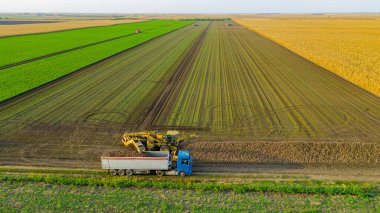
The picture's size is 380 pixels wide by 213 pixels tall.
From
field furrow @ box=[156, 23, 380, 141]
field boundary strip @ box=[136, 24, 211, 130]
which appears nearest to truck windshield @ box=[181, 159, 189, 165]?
field furrow @ box=[156, 23, 380, 141]

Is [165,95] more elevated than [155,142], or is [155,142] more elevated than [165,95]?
[165,95]

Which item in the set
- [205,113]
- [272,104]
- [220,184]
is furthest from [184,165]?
[272,104]

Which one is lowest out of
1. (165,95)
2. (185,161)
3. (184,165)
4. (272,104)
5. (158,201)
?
(158,201)

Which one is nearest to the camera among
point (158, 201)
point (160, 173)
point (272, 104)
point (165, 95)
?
point (158, 201)

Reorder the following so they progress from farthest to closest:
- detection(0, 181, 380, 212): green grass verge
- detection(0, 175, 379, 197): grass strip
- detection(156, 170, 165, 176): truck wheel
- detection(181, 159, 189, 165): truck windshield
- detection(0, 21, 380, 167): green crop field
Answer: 1. detection(0, 21, 380, 167): green crop field
2. detection(156, 170, 165, 176): truck wheel
3. detection(181, 159, 189, 165): truck windshield
4. detection(0, 175, 379, 197): grass strip
5. detection(0, 181, 380, 212): green grass verge

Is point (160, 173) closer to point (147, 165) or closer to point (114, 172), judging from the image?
point (147, 165)

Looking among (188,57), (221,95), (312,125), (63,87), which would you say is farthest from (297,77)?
(63,87)

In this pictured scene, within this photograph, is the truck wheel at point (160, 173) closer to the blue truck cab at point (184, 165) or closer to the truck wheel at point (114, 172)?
the blue truck cab at point (184, 165)

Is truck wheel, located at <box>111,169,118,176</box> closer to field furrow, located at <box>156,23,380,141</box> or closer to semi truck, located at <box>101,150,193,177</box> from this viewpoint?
semi truck, located at <box>101,150,193,177</box>
